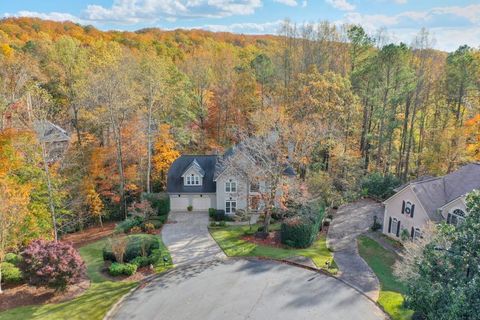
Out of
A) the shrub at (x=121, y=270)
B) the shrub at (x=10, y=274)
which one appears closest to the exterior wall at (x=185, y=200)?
the shrub at (x=121, y=270)

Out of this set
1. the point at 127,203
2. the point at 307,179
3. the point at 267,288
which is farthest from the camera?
the point at 127,203

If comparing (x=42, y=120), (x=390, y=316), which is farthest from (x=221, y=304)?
(x=42, y=120)

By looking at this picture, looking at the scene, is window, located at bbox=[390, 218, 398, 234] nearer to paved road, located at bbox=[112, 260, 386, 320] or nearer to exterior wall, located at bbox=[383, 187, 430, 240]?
exterior wall, located at bbox=[383, 187, 430, 240]

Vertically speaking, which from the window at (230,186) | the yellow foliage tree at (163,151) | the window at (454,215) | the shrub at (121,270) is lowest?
the shrub at (121,270)

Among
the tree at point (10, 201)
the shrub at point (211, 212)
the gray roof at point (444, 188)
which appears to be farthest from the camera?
the shrub at point (211, 212)

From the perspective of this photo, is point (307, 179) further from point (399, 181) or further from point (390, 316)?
point (390, 316)

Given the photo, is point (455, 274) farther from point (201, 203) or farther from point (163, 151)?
point (163, 151)

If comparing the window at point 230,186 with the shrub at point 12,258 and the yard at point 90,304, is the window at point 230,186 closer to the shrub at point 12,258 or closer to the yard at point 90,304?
the yard at point 90,304
